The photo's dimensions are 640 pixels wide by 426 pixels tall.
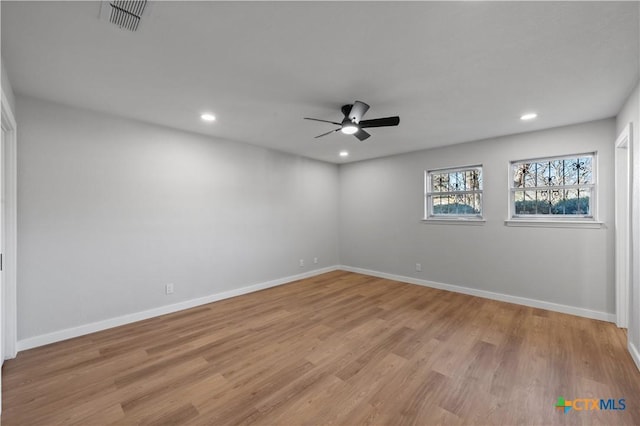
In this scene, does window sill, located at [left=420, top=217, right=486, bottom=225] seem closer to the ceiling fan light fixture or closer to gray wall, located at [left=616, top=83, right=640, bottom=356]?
gray wall, located at [left=616, top=83, right=640, bottom=356]

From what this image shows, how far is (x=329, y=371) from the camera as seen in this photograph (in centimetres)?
225

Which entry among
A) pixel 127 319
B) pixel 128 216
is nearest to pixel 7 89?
pixel 128 216

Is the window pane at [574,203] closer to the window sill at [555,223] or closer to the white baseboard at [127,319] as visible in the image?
the window sill at [555,223]

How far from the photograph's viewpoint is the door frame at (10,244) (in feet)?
7.98

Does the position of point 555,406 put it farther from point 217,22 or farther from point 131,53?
point 131,53

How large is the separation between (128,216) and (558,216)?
5805mm

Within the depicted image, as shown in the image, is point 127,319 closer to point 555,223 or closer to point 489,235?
point 489,235

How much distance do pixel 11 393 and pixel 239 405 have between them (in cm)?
177

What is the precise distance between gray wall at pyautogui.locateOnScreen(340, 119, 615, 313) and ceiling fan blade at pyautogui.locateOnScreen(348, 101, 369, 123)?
262cm

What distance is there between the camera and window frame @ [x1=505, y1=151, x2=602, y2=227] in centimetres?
342

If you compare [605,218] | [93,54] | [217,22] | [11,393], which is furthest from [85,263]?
[605,218]

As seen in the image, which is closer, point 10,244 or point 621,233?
point 10,244

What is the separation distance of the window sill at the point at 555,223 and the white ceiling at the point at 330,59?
132 centimetres

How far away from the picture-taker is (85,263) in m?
2.99
